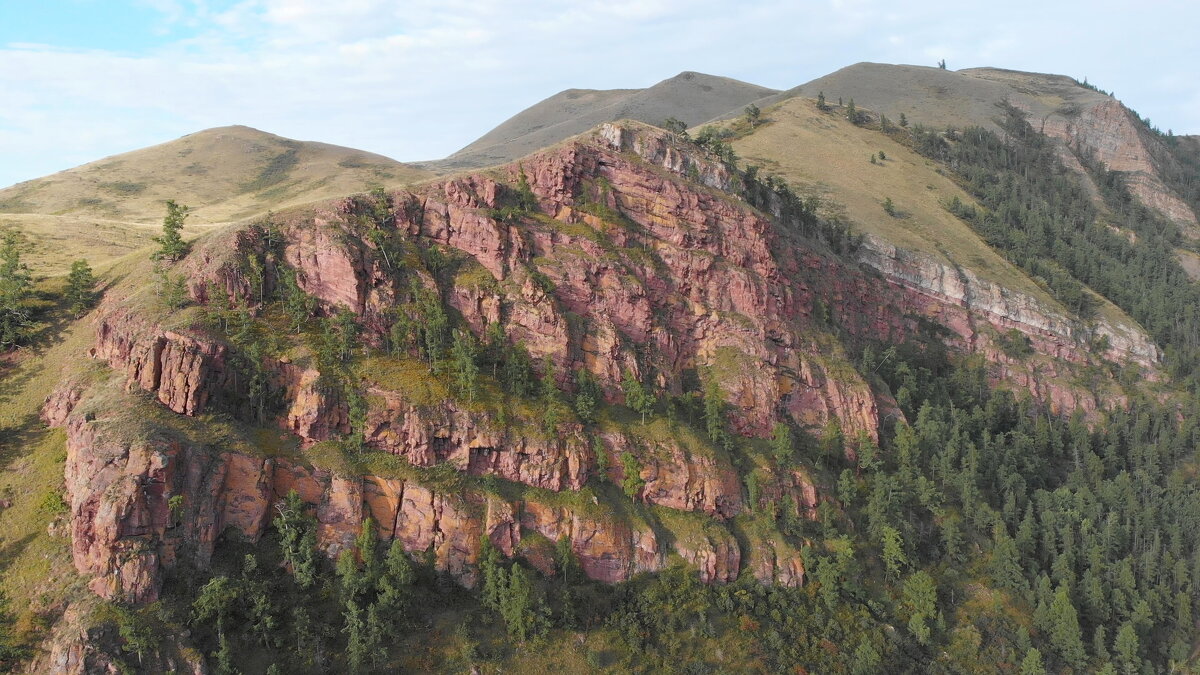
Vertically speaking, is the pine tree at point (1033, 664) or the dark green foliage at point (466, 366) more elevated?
the dark green foliage at point (466, 366)

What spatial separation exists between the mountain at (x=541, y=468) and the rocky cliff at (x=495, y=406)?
444 millimetres

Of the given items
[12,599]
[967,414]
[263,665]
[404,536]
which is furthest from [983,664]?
[12,599]

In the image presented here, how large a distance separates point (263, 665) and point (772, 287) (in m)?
91.9

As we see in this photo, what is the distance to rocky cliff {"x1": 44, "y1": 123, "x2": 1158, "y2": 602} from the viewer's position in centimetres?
7125

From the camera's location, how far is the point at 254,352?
3174 inches

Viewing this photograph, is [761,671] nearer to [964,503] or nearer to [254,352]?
[964,503]

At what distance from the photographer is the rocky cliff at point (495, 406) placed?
71250mm

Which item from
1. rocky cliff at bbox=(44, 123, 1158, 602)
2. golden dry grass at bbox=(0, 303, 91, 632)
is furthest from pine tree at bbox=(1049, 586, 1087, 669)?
golden dry grass at bbox=(0, 303, 91, 632)

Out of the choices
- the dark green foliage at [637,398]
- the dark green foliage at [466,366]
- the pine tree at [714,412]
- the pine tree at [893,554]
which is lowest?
the pine tree at [893,554]

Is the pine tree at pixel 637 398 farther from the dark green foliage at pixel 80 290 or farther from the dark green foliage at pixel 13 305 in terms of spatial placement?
the dark green foliage at pixel 13 305

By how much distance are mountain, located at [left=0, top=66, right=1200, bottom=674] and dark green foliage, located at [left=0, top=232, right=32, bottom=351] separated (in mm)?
675

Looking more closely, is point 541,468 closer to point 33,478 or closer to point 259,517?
point 259,517

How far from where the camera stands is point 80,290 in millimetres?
94125

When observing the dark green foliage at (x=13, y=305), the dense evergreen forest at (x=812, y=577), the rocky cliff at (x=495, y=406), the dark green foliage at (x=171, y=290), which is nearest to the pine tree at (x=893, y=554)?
the dense evergreen forest at (x=812, y=577)
